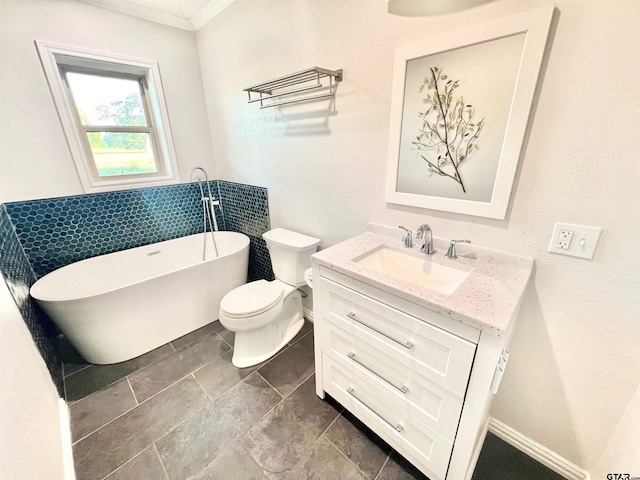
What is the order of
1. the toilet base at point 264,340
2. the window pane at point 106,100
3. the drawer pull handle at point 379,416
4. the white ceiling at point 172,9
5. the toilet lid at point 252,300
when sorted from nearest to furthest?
1. the drawer pull handle at point 379,416
2. the toilet lid at point 252,300
3. the toilet base at point 264,340
4. the white ceiling at point 172,9
5. the window pane at point 106,100

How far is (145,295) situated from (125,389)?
591 mm

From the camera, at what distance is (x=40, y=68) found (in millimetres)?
1823

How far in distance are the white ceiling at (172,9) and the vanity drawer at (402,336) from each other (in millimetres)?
2374

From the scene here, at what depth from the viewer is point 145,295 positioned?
1828 mm

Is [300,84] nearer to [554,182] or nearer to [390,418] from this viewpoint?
[554,182]

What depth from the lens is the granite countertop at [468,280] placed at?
32.7 inches

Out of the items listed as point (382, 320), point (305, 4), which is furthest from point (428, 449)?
point (305, 4)

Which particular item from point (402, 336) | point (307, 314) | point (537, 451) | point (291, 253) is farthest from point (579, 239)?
point (307, 314)

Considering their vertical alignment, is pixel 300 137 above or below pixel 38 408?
above

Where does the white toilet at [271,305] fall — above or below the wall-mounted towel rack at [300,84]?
below

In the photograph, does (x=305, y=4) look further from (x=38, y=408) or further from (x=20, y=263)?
(x=20, y=263)

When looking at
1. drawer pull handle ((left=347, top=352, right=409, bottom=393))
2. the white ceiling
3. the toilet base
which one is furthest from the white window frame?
drawer pull handle ((left=347, top=352, right=409, bottom=393))

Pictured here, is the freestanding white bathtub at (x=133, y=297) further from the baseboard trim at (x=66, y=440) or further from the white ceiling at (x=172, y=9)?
the white ceiling at (x=172, y=9)

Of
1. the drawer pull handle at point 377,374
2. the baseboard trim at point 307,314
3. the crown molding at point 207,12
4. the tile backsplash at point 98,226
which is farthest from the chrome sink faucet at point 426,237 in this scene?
the crown molding at point 207,12
